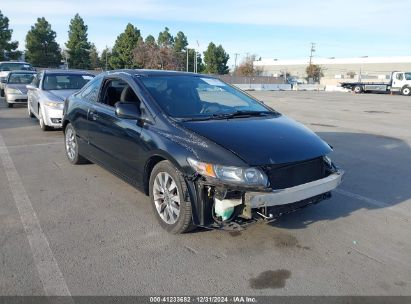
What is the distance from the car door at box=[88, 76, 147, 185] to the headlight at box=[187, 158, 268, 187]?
3.69 ft

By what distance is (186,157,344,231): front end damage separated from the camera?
3.54 m

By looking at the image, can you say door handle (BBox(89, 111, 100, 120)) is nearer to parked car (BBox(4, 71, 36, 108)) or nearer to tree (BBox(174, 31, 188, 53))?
parked car (BBox(4, 71, 36, 108))

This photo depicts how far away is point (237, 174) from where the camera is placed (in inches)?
140

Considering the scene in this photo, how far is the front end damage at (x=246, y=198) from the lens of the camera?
354 centimetres

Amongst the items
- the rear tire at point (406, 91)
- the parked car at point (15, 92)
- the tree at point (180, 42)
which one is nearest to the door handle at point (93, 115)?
the parked car at point (15, 92)

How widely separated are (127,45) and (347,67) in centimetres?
6892

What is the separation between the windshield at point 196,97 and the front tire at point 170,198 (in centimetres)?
69

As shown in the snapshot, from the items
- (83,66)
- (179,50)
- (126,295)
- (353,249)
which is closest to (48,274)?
(126,295)

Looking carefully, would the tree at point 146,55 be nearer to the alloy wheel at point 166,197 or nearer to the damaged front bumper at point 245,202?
the alloy wheel at point 166,197

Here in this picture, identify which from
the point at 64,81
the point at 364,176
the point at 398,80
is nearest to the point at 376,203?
the point at 364,176

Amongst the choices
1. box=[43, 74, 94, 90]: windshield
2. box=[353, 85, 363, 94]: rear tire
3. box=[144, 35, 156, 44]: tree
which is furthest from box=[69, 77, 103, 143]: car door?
box=[144, 35, 156, 44]: tree

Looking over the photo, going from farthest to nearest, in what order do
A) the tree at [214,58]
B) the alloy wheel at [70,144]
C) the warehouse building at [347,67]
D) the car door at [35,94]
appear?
the warehouse building at [347,67], the tree at [214,58], the car door at [35,94], the alloy wheel at [70,144]

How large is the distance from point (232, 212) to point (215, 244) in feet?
1.42

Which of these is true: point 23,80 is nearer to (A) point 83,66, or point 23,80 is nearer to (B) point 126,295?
(B) point 126,295
